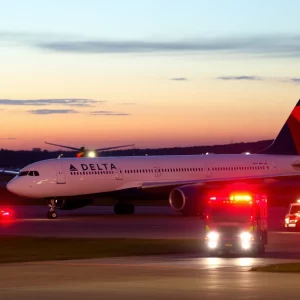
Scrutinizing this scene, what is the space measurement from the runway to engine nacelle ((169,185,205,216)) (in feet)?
106

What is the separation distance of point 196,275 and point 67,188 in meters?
38.8

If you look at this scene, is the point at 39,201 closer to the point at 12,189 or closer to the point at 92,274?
the point at 12,189

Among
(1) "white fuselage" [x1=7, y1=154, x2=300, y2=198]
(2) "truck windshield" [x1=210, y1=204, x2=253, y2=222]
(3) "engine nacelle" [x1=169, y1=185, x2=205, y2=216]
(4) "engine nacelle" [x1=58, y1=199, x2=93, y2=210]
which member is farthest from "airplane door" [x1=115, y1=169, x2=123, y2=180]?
(2) "truck windshield" [x1=210, y1=204, x2=253, y2=222]

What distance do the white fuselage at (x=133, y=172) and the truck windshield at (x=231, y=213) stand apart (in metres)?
30.8

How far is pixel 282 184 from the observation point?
234 ft

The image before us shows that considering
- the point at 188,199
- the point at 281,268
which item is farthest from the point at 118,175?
the point at 281,268

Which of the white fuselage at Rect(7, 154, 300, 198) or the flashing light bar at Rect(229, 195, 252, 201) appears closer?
the flashing light bar at Rect(229, 195, 252, 201)

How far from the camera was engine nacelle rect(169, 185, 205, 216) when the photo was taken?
66688mm

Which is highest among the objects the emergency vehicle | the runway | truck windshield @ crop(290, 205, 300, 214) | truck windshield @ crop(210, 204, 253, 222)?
truck windshield @ crop(290, 205, 300, 214)

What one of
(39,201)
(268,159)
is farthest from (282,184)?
(39,201)

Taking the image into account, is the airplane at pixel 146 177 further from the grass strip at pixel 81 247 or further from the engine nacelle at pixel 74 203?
the grass strip at pixel 81 247

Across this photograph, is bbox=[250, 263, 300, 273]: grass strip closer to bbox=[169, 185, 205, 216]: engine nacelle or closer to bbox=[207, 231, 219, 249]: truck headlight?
bbox=[207, 231, 219, 249]: truck headlight

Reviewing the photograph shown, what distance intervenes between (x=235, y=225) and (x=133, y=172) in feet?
116

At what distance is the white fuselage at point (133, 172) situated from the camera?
66.3 metres
